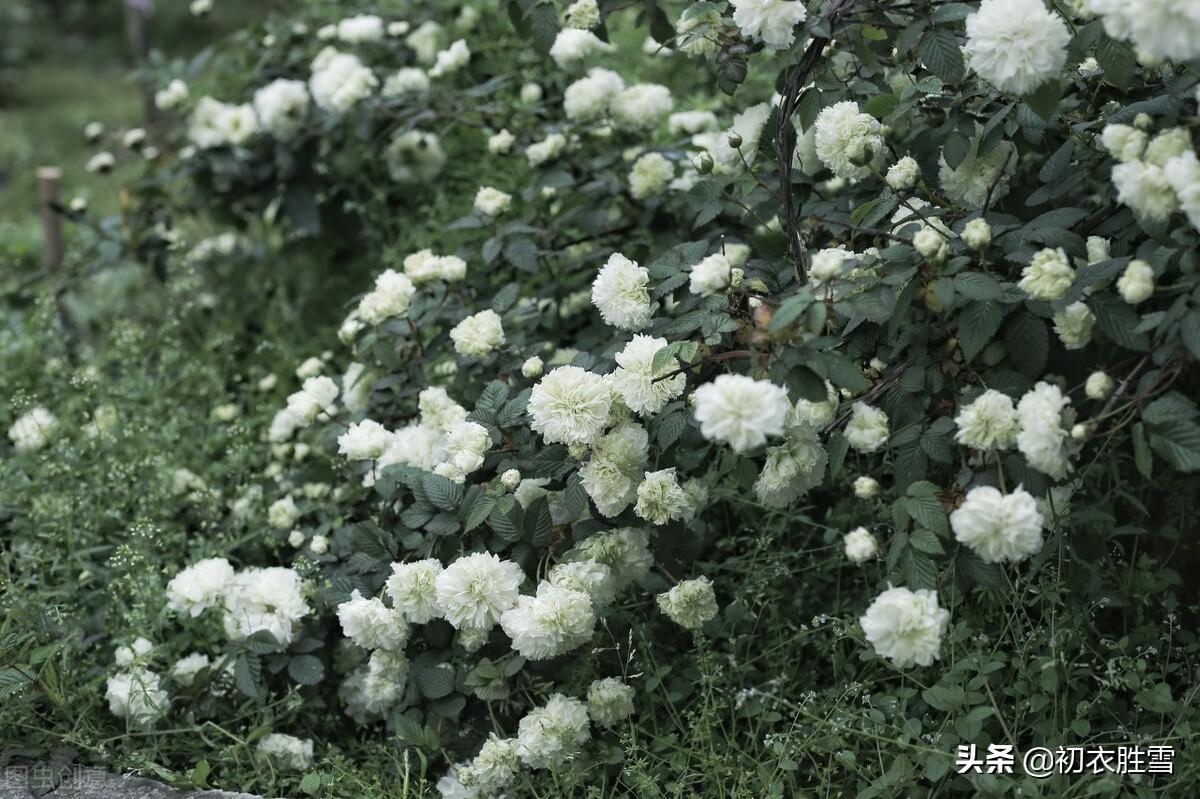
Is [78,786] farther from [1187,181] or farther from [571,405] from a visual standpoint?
[1187,181]

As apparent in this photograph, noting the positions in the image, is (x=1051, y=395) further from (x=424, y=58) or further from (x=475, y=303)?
(x=424, y=58)

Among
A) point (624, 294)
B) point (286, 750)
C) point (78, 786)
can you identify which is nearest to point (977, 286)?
point (624, 294)

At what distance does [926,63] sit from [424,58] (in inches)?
73.6

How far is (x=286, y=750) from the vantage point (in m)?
2.22

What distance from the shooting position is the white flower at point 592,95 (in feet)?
9.18

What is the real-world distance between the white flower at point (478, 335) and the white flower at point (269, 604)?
52cm

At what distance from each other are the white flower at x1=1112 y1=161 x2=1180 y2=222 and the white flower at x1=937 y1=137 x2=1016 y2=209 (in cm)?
42

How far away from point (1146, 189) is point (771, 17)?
1.94 ft

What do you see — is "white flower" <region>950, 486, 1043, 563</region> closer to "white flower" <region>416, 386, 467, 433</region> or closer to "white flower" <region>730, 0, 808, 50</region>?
"white flower" <region>730, 0, 808, 50</region>

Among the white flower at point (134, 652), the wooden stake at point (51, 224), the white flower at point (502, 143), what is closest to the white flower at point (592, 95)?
the white flower at point (502, 143)

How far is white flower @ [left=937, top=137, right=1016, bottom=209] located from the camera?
206 cm

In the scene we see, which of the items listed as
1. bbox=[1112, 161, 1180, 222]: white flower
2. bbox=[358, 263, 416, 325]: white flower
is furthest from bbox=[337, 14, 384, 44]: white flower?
bbox=[1112, 161, 1180, 222]: white flower

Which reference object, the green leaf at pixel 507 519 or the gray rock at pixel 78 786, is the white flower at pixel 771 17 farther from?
the gray rock at pixel 78 786

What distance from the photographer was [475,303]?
260 cm
